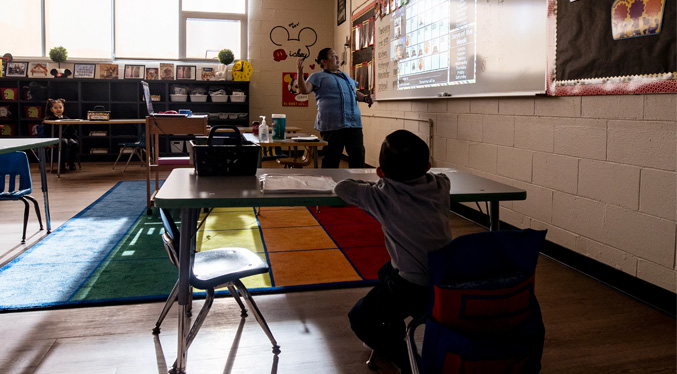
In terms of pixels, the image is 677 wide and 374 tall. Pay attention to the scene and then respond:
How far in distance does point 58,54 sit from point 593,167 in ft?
24.2

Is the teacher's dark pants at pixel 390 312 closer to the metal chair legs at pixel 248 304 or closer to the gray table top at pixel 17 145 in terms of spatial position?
the metal chair legs at pixel 248 304

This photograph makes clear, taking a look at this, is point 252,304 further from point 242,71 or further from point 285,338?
point 242,71

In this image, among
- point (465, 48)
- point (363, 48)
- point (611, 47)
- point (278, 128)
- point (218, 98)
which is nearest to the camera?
point (611, 47)

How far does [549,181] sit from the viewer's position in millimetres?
Answer: 3168

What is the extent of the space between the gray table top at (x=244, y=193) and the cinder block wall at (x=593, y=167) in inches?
33.8

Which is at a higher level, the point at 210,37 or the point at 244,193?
the point at 210,37

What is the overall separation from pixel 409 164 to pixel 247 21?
780 cm

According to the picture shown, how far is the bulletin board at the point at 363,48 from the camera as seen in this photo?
6.49m

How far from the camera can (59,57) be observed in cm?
776

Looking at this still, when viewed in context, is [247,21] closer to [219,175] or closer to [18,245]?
[18,245]

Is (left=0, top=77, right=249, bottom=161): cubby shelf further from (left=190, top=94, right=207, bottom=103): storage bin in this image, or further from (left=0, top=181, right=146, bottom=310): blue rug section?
(left=0, top=181, right=146, bottom=310): blue rug section

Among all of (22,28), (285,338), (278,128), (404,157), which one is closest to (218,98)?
(22,28)

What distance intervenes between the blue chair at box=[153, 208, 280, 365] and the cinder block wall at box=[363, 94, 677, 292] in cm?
170

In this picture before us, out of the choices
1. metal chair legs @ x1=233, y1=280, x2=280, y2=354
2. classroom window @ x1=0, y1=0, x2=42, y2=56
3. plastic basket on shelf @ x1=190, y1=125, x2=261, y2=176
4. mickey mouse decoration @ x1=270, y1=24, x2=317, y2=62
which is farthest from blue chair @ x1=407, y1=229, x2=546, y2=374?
classroom window @ x1=0, y1=0, x2=42, y2=56
